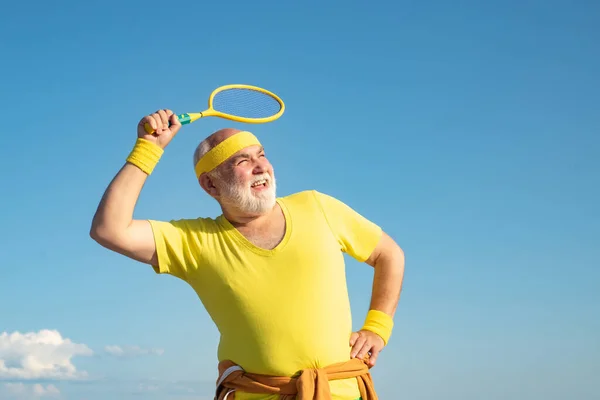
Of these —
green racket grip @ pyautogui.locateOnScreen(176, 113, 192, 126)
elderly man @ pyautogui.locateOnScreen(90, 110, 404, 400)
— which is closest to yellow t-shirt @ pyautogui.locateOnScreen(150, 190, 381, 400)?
elderly man @ pyautogui.locateOnScreen(90, 110, 404, 400)

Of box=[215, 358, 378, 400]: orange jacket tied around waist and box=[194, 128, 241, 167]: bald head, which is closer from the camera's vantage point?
box=[215, 358, 378, 400]: orange jacket tied around waist

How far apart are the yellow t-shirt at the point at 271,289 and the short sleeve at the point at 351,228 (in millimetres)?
164

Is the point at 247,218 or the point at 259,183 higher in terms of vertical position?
the point at 259,183

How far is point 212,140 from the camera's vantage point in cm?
579


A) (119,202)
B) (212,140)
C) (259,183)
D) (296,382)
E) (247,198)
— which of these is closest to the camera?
(296,382)

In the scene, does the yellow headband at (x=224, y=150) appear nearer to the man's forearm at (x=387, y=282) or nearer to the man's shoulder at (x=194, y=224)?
the man's shoulder at (x=194, y=224)

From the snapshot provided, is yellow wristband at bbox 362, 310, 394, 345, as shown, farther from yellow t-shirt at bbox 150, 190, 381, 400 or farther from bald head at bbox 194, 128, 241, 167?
bald head at bbox 194, 128, 241, 167

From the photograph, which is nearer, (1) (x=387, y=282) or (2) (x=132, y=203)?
(2) (x=132, y=203)

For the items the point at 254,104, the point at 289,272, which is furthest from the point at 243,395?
the point at 254,104

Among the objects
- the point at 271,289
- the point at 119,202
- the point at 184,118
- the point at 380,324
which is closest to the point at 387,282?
the point at 380,324

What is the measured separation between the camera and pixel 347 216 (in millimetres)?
5910

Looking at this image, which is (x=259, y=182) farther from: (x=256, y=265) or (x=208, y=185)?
(x=256, y=265)

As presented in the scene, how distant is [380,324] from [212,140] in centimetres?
202

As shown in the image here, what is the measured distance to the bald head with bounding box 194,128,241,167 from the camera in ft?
18.9
